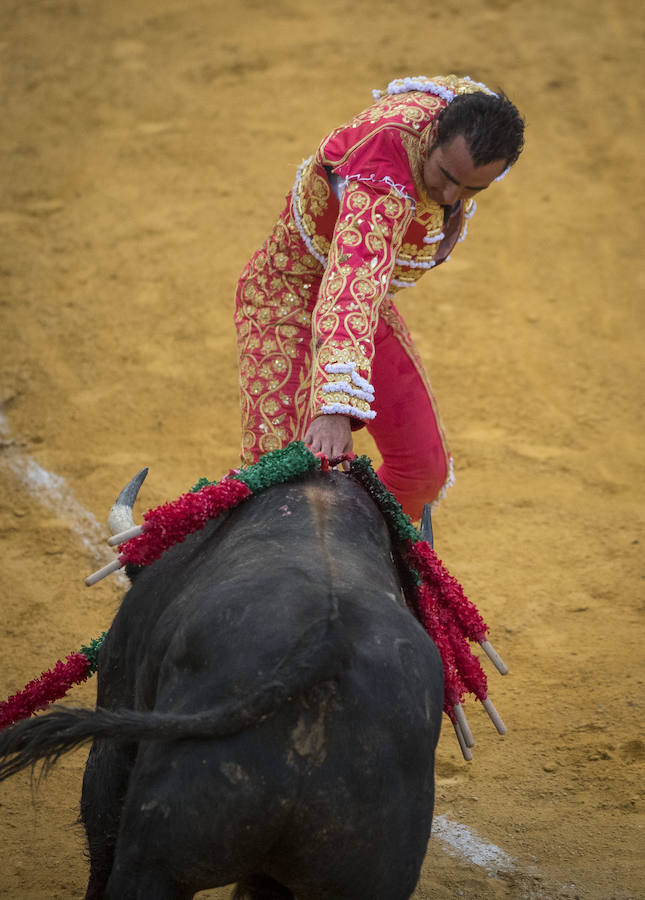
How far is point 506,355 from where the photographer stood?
5.75 m

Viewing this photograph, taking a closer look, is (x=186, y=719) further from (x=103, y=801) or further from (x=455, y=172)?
(x=455, y=172)

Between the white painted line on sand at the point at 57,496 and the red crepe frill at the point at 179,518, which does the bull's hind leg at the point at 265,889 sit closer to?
the red crepe frill at the point at 179,518

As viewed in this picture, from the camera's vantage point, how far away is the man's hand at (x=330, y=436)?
2.28 m

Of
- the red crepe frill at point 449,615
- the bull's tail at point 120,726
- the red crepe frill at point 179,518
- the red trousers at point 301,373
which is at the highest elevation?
the red trousers at point 301,373

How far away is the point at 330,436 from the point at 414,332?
3.65 metres

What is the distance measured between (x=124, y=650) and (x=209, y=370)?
3370 millimetres

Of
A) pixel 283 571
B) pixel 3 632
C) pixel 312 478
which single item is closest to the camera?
pixel 283 571

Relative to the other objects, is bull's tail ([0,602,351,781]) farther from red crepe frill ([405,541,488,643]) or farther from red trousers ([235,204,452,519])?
red trousers ([235,204,452,519])

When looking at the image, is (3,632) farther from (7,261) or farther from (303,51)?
(303,51)

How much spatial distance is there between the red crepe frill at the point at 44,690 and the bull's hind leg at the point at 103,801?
22 centimetres

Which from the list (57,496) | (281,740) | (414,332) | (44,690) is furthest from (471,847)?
(414,332)

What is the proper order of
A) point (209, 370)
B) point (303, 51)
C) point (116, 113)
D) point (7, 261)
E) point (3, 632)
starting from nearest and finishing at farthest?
point (3, 632) → point (209, 370) → point (7, 261) → point (116, 113) → point (303, 51)

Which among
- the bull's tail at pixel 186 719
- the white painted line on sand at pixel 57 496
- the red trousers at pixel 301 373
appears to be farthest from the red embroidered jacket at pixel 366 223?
the white painted line on sand at pixel 57 496

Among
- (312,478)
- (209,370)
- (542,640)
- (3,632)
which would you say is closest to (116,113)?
(209,370)
